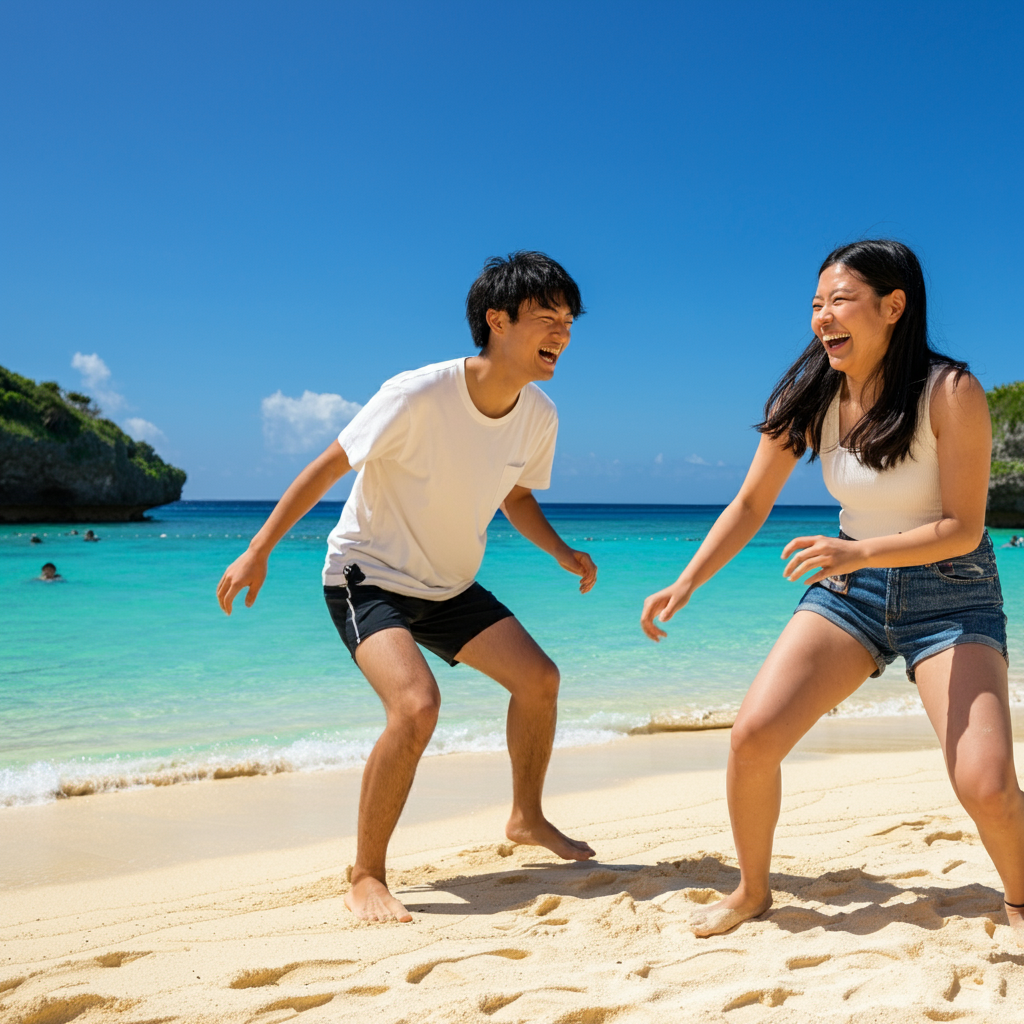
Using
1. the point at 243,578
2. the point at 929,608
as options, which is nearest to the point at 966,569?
the point at 929,608

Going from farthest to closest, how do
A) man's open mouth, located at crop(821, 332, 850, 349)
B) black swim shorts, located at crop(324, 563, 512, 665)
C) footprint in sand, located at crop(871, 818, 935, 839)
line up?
footprint in sand, located at crop(871, 818, 935, 839) → black swim shorts, located at crop(324, 563, 512, 665) → man's open mouth, located at crop(821, 332, 850, 349)

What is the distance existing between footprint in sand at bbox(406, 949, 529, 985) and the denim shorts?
52.5 inches

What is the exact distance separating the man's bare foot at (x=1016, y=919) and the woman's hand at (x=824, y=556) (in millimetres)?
1118

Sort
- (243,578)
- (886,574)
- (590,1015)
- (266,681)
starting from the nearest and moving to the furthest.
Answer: (590,1015), (886,574), (243,578), (266,681)

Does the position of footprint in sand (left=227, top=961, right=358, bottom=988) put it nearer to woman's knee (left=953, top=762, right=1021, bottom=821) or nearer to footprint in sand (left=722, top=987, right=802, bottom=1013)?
footprint in sand (left=722, top=987, right=802, bottom=1013)

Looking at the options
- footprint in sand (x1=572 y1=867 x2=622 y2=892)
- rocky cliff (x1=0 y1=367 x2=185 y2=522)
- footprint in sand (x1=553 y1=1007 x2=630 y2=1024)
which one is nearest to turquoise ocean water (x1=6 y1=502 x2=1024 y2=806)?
footprint in sand (x1=572 y1=867 x2=622 y2=892)

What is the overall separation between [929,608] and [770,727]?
1.91 ft

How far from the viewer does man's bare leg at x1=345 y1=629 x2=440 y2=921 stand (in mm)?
2799

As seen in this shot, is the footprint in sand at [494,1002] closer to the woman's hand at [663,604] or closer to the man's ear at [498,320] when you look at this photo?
the woman's hand at [663,604]

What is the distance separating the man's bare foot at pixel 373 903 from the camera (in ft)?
8.88

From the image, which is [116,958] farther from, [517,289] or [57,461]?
[57,461]

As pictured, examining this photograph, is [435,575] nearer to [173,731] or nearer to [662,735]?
[662,735]

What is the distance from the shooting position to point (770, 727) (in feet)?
8.09

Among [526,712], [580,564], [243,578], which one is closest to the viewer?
[243,578]
